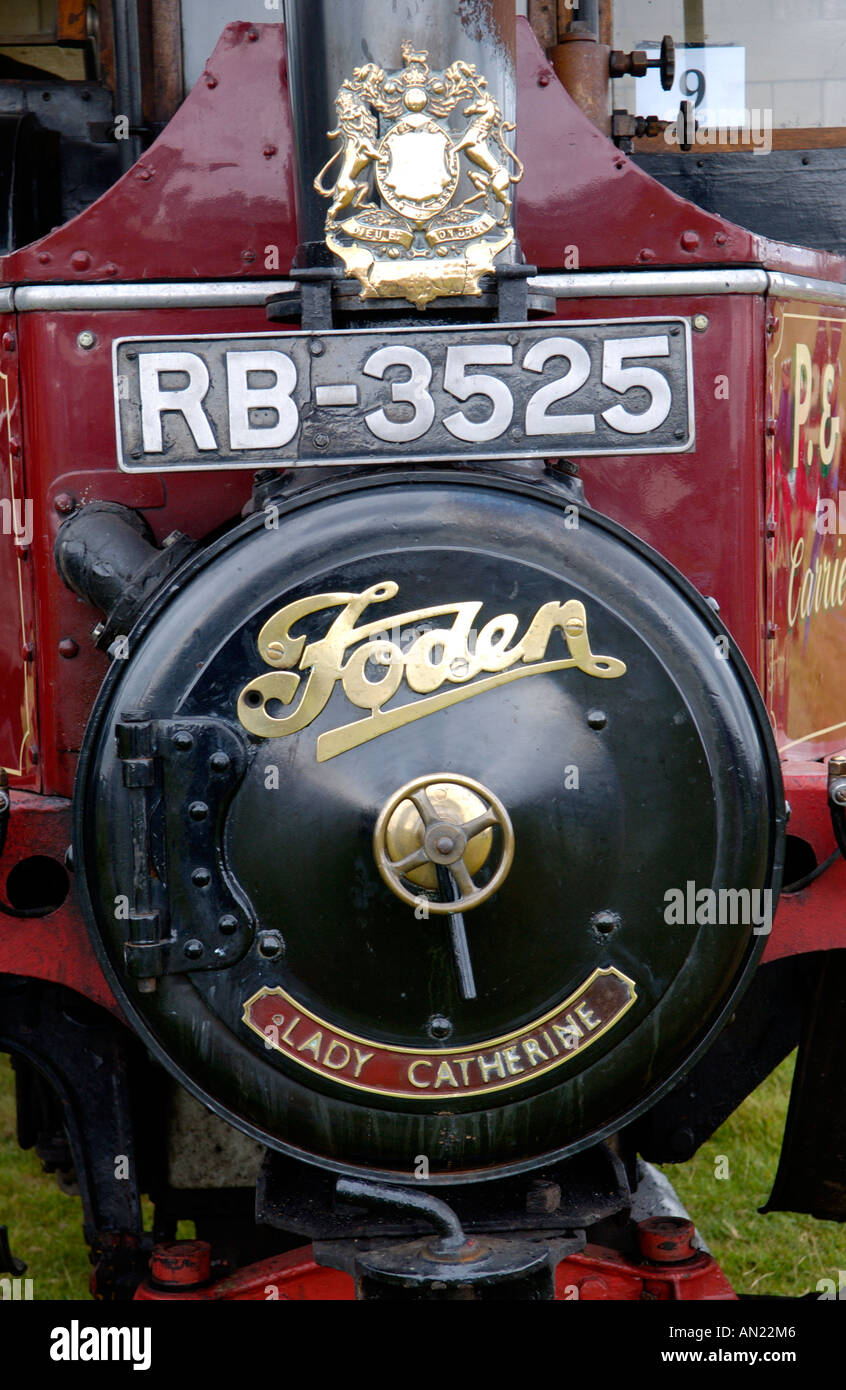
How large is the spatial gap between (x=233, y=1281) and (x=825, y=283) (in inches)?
74.8

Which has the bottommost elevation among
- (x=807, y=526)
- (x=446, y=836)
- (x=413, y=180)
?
(x=446, y=836)

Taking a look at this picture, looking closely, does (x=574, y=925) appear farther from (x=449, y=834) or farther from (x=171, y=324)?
(x=171, y=324)

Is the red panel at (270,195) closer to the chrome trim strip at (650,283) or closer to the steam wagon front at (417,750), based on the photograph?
the chrome trim strip at (650,283)

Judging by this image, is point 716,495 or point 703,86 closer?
point 716,495

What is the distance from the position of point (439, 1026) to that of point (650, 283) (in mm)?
1175

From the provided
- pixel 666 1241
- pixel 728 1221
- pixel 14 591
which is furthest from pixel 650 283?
pixel 728 1221

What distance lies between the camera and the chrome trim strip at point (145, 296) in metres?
2.29

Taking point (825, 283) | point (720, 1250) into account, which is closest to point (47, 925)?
point (825, 283)

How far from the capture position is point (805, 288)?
8.04 feet

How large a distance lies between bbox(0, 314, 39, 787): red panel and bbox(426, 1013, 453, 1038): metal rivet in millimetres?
818

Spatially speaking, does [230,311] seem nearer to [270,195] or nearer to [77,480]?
[270,195]

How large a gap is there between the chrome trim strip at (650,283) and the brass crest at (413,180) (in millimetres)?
286

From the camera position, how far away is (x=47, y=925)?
7.13 feet

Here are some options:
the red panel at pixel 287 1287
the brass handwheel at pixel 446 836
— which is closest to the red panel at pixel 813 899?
the brass handwheel at pixel 446 836
